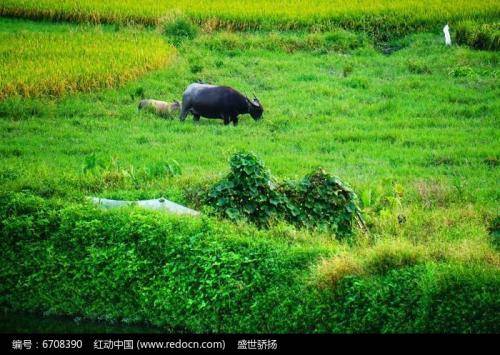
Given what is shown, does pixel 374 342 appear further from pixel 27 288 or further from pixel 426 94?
pixel 426 94

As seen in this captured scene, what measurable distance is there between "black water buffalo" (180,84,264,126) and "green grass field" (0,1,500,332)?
0.28 metres

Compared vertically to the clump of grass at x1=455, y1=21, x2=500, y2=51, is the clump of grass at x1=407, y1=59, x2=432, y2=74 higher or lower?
lower

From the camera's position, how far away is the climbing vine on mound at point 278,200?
977cm

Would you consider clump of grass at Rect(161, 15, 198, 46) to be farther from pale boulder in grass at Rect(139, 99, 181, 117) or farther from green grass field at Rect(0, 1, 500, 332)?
pale boulder in grass at Rect(139, 99, 181, 117)

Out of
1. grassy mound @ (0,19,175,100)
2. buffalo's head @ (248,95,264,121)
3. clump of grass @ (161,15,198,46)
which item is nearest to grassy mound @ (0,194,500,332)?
buffalo's head @ (248,95,264,121)

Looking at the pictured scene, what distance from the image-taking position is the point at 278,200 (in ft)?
32.4

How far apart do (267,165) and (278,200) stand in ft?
7.32

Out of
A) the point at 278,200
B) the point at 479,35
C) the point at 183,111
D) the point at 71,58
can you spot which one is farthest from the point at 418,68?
the point at 278,200

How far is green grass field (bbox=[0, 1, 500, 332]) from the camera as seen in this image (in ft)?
26.5

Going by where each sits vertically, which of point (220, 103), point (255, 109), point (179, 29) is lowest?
point (255, 109)

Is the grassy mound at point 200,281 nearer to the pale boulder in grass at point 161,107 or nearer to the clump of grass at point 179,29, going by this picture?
the pale boulder in grass at point 161,107

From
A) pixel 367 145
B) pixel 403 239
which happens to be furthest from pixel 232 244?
pixel 367 145

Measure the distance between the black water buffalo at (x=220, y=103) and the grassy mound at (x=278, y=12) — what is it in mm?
6184

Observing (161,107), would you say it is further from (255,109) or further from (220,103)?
(255,109)
